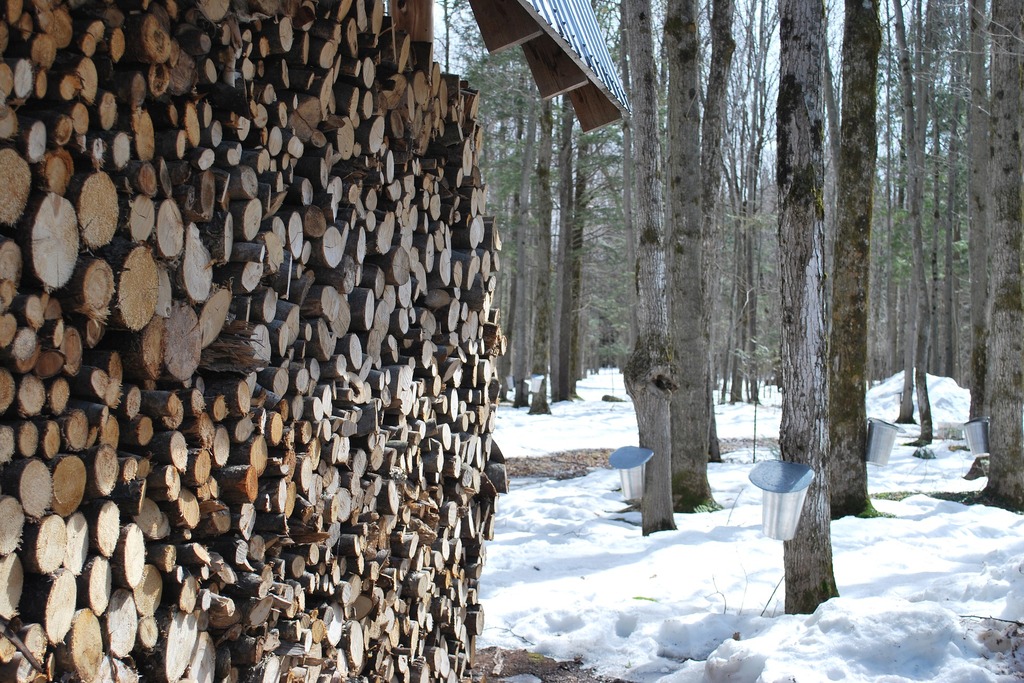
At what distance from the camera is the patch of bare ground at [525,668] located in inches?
182

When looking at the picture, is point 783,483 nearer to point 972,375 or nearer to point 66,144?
point 66,144

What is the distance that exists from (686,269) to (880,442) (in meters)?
2.53

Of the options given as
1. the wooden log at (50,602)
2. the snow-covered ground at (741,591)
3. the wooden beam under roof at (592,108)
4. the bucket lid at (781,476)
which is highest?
the wooden beam under roof at (592,108)

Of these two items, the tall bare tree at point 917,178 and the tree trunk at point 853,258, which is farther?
the tall bare tree at point 917,178

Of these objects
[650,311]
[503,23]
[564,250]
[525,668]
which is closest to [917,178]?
[564,250]

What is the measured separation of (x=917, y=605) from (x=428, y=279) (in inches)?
121

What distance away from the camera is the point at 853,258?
324 inches

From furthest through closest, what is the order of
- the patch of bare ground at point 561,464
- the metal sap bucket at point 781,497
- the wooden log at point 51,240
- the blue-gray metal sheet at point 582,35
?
the patch of bare ground at point 561,464, the metal sap bucket at point 781,497, the blue-gray metal sheet at point 582,35, the wooden log at point 51,240

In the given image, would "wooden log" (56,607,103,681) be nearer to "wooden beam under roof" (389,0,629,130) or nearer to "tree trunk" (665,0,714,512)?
"wooden beam under roof" (389,0,629,130)

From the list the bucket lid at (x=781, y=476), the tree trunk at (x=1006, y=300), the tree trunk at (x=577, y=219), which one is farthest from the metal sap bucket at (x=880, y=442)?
the tree trunk at (x=577, y=219)

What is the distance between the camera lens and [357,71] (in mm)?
3250

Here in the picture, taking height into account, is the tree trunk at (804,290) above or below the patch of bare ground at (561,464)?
above

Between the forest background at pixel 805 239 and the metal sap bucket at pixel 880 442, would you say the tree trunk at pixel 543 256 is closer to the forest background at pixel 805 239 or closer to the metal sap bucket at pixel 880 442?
the forest background at pixel 805 239

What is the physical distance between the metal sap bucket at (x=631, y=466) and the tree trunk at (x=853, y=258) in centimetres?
265
